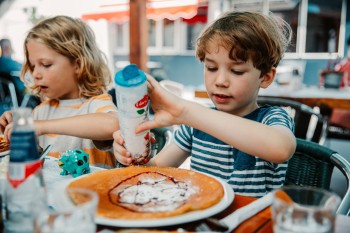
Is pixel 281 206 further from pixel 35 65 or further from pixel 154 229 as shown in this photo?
pixel 35 65

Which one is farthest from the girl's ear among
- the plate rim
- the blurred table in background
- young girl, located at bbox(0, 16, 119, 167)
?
the blurred table in background

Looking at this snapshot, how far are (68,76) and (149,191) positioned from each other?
1046mm

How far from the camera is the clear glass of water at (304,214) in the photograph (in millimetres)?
551

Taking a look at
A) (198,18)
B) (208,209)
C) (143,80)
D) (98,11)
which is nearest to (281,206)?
(208,209)

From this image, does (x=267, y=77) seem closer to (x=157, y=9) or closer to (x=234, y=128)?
(x=234, y=128)

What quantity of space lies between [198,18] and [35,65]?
768 cm

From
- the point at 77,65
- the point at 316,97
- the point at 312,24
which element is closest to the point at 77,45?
the point at 77,65

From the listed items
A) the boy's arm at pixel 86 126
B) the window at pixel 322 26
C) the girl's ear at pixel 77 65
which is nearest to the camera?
the boy's arm at pixel 86 126

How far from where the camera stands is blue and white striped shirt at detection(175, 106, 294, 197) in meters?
1.22

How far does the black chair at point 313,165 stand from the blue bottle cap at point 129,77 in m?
0.76

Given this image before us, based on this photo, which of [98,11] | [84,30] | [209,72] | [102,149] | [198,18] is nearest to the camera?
[209,72]

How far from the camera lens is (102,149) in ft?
4.93

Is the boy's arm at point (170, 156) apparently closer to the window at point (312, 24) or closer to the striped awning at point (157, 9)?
the striped awning at point (157, 9)

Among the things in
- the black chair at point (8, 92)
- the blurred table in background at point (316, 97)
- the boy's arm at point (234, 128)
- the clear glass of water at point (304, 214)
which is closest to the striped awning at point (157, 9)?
the black chair at point (8, 92)
